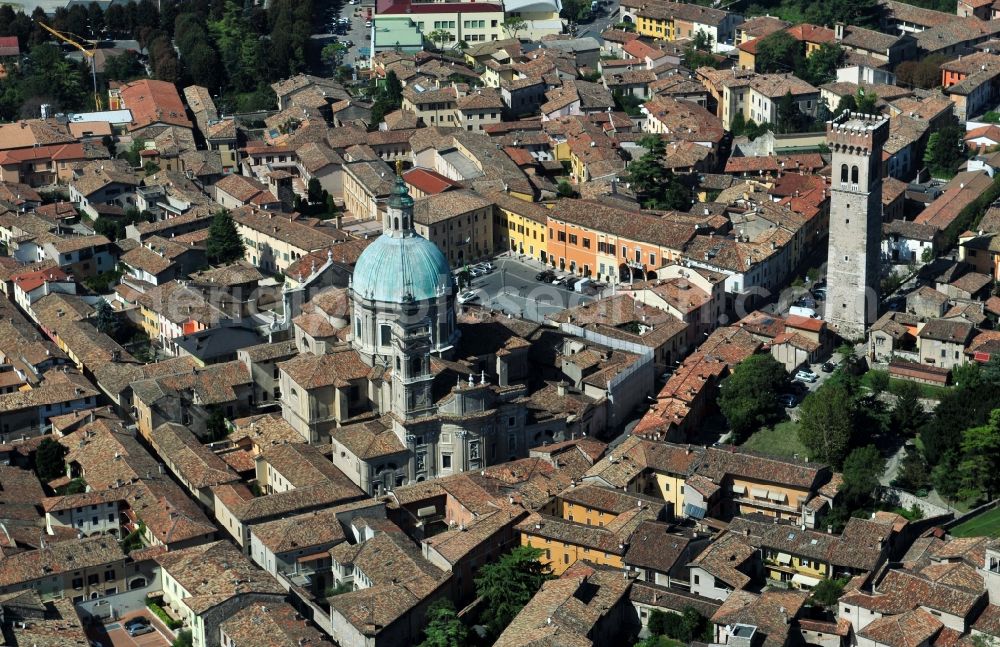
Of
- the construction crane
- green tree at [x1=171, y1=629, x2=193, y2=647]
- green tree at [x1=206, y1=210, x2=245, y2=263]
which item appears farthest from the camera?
the construction crane

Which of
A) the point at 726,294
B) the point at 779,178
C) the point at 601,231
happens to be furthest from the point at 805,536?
the point at 779,178

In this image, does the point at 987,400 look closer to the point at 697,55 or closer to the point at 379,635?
the point at 379,635

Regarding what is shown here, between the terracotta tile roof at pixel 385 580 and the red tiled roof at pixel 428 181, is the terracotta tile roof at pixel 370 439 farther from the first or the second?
the red tiled roof at pixel 428 181

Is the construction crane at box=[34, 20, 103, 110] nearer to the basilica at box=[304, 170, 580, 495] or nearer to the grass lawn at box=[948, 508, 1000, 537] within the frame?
the basilica at box=[304, 170, 580, 495]

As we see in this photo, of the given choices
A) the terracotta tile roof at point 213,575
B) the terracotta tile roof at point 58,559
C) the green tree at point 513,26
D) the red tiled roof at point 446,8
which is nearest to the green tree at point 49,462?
the terracotta tile roof at point 58,559

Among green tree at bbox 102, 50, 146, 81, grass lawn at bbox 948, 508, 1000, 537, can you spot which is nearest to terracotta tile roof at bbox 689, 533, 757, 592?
grass lawn at bbox 948, 508, 1000, 537
